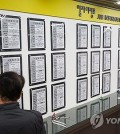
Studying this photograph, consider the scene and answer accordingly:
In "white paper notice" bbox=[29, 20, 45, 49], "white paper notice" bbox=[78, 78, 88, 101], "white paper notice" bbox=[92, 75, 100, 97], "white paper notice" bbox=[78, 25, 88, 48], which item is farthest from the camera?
"white paper notice" bbox=[92, 75, 100, 97]

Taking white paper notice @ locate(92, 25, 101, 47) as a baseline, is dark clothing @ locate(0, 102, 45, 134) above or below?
below

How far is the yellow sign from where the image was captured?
93.2 inches

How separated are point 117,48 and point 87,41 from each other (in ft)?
3.31

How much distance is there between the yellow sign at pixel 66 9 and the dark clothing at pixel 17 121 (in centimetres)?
124

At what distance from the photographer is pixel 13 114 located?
1.34 metres

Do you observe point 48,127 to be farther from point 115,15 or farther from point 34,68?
point 115,15

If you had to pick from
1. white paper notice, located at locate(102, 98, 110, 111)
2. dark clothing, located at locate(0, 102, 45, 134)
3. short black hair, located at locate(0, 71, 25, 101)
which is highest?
short black hair, located at locate(0, 71, 25, 101)

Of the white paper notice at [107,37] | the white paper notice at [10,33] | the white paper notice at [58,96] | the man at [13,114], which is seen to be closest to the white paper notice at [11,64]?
the white paper notice at [10,33]

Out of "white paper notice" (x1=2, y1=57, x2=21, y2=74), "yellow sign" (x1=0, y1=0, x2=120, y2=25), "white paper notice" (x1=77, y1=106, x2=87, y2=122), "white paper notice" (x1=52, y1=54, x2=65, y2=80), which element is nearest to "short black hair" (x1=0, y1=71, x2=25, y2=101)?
"white paper notice" (x1=2, y1=57, x2=21, y2=74)

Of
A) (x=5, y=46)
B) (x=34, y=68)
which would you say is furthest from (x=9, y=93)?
(x=34, y=68)

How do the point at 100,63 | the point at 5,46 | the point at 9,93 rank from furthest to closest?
1. the point at 100,63
2. the point at 5,46
3. the point at 9,93

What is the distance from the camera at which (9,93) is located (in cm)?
142

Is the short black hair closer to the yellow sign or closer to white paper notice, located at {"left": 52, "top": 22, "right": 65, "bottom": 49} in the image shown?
the yellow sign

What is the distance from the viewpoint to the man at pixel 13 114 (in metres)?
1.29
